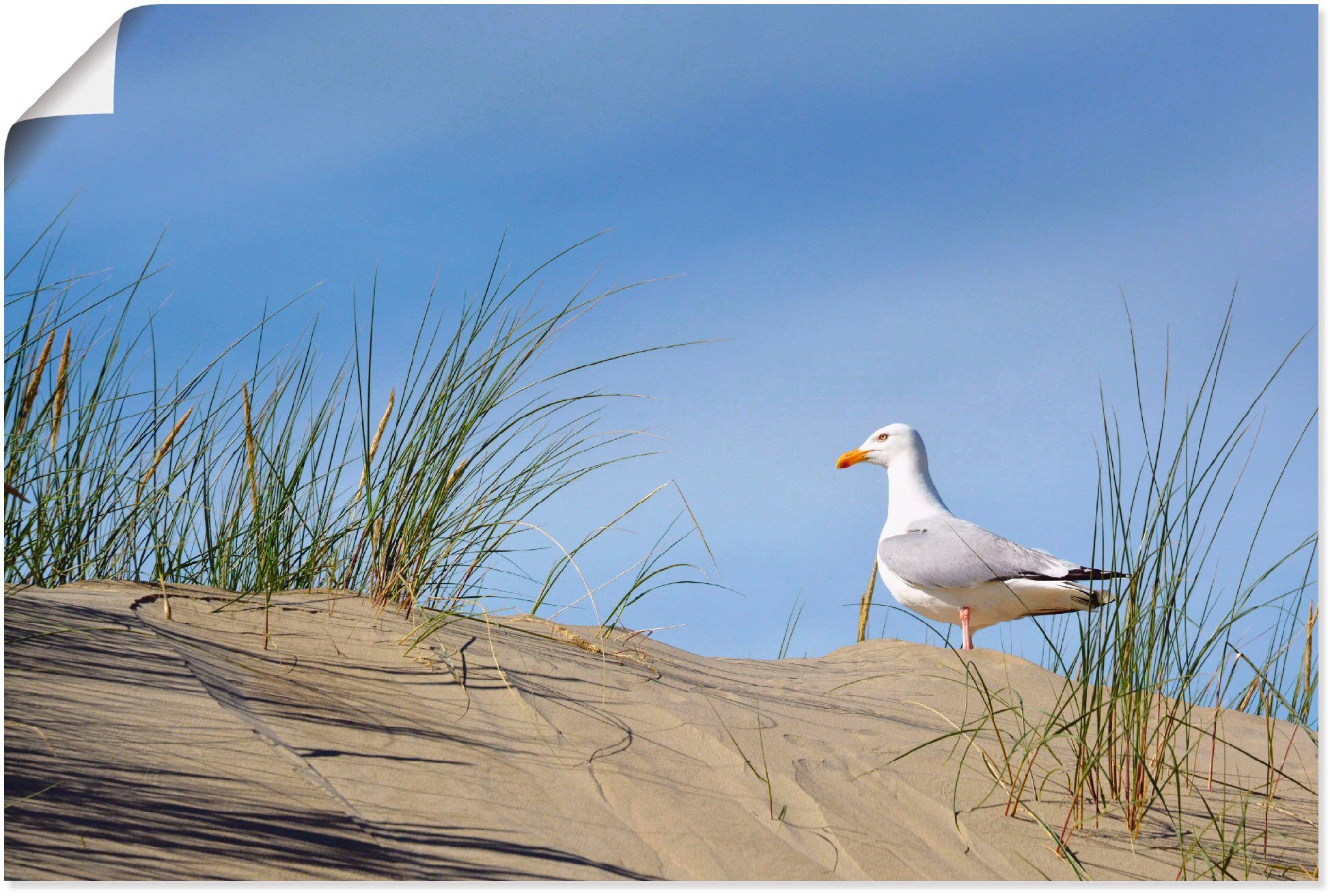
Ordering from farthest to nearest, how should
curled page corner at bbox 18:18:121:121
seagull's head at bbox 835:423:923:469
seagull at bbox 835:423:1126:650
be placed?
seagull's head at bbox 835:423:923:469
seagull at bbox 835:423:1126:650
curled page corner at bbox 18:18:121:121

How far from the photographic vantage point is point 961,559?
11.4 feet

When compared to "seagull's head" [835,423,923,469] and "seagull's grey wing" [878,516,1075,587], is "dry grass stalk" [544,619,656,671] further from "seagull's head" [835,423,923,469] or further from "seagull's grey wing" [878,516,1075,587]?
"seagull's head" [835,423,923,469]

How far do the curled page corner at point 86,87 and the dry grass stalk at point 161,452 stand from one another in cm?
77

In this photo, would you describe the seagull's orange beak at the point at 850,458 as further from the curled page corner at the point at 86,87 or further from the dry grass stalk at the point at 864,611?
the curled page corner at the point at 86,87

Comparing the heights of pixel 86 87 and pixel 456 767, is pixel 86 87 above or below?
above

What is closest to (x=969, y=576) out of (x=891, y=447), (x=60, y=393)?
(x=891, y=447)

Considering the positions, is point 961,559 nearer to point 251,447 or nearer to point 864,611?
point 864,611

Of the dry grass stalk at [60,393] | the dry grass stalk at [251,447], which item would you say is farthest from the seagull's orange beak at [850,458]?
the dry grass stalk at [60,393]

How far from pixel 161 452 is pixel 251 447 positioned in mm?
276

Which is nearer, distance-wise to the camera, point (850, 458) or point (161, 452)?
point (161, 452)

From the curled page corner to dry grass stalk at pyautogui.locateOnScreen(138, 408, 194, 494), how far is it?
30.3 inches

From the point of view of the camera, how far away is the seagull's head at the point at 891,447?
4219 mm

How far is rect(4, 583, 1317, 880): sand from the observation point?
4.89 feet

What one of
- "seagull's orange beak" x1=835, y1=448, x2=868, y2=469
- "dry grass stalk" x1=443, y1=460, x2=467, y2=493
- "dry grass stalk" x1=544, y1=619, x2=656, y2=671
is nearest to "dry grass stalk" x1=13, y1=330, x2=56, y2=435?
"dry grass stalk" x1=443, y1=460, x2=467, y2=493
